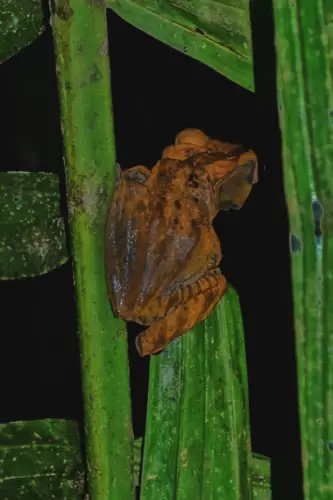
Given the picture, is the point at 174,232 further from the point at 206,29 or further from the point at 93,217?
the point at 206,29

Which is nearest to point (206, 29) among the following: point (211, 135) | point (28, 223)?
point (211, 135)

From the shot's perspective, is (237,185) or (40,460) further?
(40,460)

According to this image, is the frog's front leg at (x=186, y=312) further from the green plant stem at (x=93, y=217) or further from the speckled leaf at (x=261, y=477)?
the speckled leaf at (x=261, y=477)

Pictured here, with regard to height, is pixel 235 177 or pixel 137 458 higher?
pixel 235 177

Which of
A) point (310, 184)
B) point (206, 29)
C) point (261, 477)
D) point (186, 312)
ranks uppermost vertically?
point (206, 29)

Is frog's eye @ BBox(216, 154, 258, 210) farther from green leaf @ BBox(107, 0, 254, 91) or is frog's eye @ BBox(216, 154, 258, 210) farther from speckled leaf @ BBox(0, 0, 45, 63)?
speckled leaf @ BBox(0, 0, 45, 63)

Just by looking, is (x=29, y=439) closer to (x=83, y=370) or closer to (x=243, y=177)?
(x=83, y=370)

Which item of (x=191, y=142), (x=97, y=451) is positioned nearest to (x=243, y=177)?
(x=191, y=142)

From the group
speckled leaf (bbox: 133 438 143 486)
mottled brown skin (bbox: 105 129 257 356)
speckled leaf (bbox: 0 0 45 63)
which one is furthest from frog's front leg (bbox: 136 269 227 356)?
speckled leaf (bbox: 0 0 45 63)
